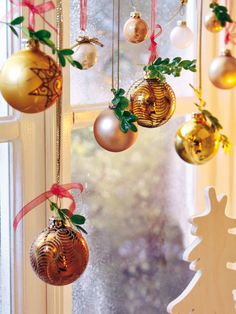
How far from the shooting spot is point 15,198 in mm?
919

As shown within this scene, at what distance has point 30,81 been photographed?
1.86 ft

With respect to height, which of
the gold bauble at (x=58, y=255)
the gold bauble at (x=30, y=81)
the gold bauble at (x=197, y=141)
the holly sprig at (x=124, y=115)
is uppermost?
the gold bauble at (x=30, y=81)

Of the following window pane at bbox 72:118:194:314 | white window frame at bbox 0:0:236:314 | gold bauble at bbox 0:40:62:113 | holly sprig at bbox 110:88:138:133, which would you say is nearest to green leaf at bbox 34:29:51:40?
gold bauble at bbox 0:40:62:113

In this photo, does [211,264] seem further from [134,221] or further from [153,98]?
[153,98]

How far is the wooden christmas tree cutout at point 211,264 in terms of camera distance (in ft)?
3.51

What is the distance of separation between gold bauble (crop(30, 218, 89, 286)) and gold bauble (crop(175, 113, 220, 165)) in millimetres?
179

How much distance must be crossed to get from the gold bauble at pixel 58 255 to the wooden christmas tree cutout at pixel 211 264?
1.32 ft

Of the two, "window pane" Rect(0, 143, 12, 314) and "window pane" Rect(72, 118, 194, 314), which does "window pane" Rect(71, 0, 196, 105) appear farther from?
"window pane" Rect(0, 143, 12, 314)

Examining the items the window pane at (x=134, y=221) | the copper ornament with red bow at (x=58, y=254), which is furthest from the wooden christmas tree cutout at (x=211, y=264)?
the copper ornament with red bow at (x=58, y=254)

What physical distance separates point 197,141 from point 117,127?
107 millimetres

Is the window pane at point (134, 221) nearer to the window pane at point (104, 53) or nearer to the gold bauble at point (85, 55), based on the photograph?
the window pane at point (104, 53)

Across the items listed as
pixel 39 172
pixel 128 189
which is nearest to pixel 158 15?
pixel 128 189

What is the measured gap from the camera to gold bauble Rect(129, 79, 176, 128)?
77 centimetres

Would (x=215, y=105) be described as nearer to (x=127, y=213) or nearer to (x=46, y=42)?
(x=127, y=213)
